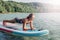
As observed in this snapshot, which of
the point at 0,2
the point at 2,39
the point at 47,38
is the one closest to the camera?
the point at 2,39

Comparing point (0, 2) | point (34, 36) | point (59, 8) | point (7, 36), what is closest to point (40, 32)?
point (34, 36)

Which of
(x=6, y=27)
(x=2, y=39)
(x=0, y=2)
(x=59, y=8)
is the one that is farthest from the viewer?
(x=59, y=8)

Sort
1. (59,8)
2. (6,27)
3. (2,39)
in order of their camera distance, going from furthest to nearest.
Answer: (59,8) → (6,27) → (2,39)

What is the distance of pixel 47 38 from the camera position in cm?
852

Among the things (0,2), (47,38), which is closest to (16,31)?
(47,38)

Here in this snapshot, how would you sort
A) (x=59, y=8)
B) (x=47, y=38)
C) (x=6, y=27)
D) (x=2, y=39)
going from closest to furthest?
(x=2, y=39) < (x=47, y=38) < (x=6, y=27) < (x=59, y=8)

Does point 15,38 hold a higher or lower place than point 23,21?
lower

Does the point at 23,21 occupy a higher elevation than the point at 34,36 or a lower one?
higher

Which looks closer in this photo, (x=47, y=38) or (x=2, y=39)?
(x=2, y=39)

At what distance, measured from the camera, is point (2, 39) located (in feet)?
26.2

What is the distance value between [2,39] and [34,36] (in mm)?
1545

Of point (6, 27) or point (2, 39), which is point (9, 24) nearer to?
point (6, 27)

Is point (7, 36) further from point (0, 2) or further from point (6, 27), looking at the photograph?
point (0, 2)

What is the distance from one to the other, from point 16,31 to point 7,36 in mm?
559
